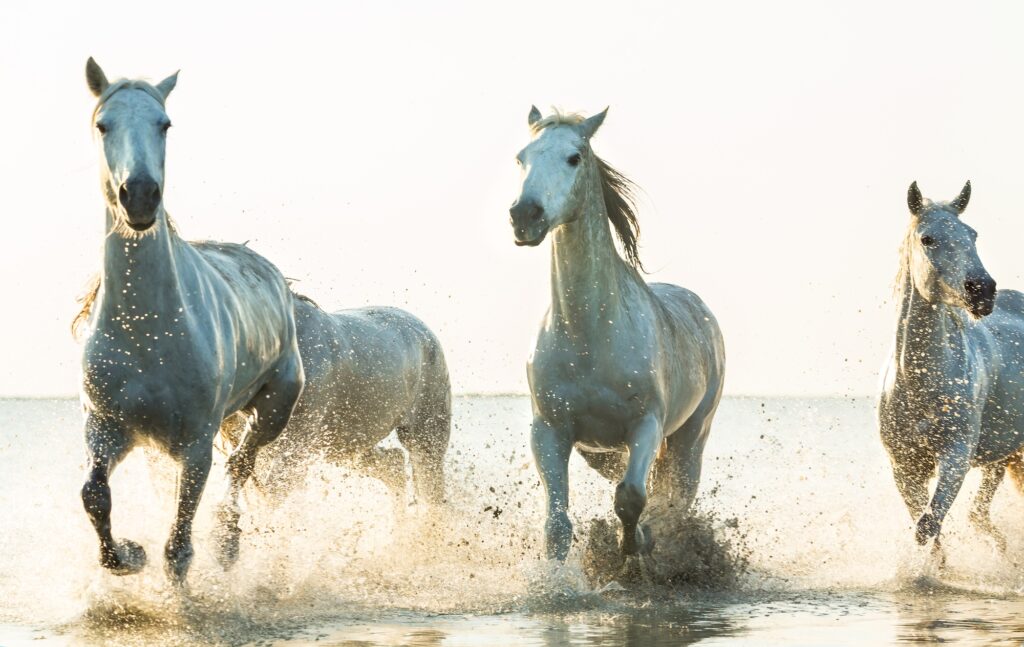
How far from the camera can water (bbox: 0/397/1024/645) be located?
22.5ft

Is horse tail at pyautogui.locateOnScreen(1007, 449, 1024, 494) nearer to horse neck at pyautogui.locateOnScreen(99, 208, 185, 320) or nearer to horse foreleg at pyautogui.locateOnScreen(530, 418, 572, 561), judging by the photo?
horse foreleg at pyautogui.locateOnScreen(530, 418, 572, 561)

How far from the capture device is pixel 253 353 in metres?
7.83

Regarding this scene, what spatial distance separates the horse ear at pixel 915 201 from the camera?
939cm

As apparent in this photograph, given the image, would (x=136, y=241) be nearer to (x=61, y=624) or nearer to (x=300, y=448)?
(x=61, y=624)

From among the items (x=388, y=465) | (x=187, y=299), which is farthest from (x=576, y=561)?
(x=388, y=465)

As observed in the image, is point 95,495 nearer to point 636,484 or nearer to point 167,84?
point 167,84

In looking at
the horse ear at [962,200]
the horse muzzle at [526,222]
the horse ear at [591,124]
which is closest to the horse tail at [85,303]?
the horse muzzle at [526,222]

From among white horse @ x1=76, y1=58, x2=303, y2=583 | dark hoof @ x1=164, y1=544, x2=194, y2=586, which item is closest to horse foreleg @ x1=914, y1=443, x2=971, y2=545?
white horse @ x1=76, y1=58, x2=303, y2=583

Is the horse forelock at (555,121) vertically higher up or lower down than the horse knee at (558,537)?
higher up

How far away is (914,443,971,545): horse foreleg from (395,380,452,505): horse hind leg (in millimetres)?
3974

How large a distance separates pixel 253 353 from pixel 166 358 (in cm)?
111

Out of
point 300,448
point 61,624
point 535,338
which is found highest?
point 535,338

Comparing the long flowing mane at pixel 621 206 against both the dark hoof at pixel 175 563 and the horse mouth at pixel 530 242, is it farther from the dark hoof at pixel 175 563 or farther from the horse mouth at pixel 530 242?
the dark hoof at pixel 175 563

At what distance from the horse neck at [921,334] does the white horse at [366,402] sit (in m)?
3.72
